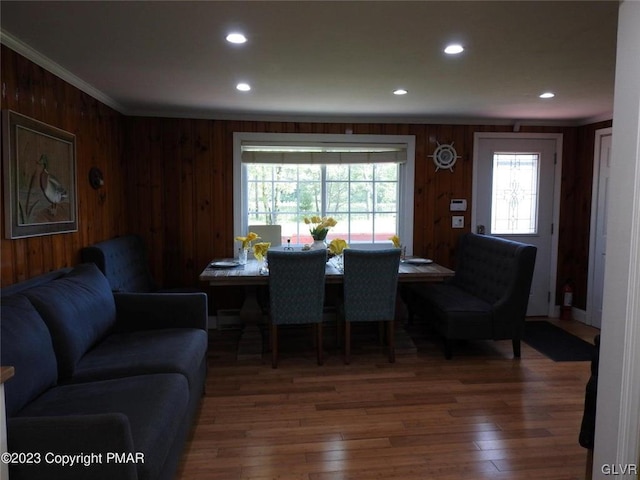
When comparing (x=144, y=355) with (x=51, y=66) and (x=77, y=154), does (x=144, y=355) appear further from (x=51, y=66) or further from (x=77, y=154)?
(x=51, y=66)

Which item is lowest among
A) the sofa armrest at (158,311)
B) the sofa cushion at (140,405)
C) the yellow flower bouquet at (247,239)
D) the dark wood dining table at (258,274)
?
the sofa cushion at (140,405)

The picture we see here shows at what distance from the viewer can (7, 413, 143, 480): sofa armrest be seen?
4.81ft

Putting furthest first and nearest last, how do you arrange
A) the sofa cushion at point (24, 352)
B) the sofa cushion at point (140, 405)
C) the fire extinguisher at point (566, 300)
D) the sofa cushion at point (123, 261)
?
the fire extinguisher at point (566, 300), the sofa cushion at point (123, 261), the sofa cushion at point (24, 352), the sofa cushion at point (140, 405)

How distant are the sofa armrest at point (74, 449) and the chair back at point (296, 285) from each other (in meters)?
2.04

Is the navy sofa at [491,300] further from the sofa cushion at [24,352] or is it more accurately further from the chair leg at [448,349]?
the sofa cushion at [24,352]

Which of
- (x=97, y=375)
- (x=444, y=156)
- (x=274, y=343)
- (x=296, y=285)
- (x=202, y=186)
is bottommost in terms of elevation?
(x=274, y=343)

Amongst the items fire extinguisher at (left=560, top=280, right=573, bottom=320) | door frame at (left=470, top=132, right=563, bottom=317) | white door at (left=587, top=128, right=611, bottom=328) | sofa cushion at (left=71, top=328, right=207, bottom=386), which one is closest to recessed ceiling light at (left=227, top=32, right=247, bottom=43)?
sofa cushion at (left=71, top=328, right=207, bottom=386)

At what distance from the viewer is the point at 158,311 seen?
3053mm

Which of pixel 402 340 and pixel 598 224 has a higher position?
pixel 598 224

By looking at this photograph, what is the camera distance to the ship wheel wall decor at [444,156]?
4926mm

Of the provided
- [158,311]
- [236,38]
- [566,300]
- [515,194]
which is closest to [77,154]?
[158,311]

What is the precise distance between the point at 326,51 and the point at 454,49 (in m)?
0.75

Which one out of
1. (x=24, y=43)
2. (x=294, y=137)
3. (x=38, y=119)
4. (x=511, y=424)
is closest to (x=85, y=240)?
(x=38, y=119)

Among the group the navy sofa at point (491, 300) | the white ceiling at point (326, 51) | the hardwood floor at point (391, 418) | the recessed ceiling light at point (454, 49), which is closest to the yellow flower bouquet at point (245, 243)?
the hardwood floor at point (391, 418)
